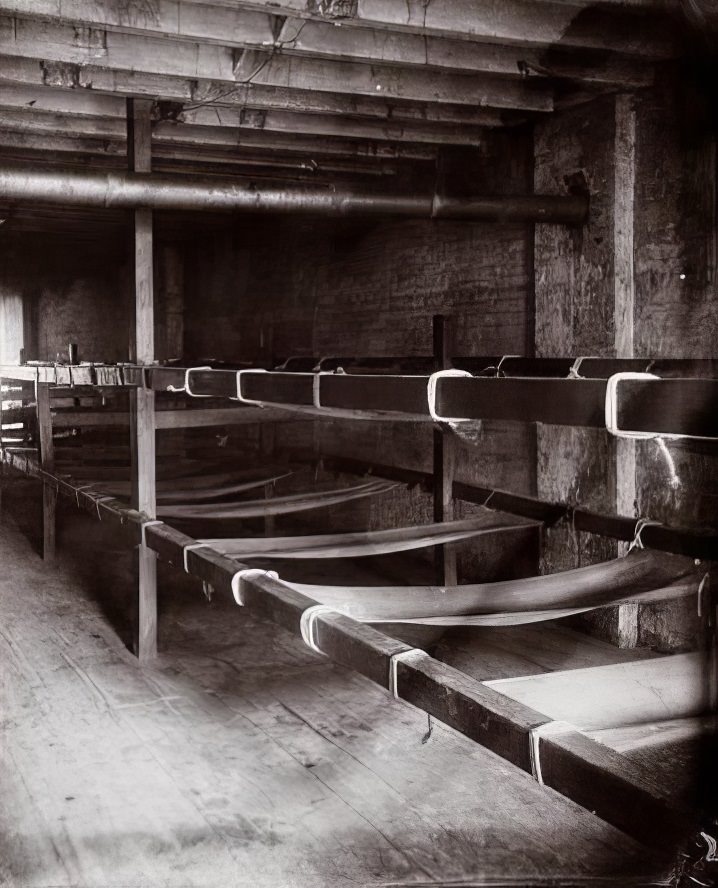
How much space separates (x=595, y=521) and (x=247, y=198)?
2.55 m

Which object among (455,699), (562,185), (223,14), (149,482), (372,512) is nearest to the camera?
(455,699)

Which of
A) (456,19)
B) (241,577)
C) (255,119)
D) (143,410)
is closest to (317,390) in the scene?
(241,577)

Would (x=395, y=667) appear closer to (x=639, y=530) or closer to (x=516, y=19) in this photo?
(x=639, y=530)

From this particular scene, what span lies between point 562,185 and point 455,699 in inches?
161

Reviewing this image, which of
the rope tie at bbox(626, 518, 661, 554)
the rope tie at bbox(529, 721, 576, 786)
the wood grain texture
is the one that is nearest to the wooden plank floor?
the wood grain texture

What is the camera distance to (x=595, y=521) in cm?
342

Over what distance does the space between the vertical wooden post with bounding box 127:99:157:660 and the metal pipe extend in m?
0.17

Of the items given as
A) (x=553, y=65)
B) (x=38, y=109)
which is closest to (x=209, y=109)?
(x=38, y=109)

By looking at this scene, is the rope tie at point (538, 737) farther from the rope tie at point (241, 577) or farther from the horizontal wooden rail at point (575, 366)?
the horizontal wooden rail at point (575, 366)

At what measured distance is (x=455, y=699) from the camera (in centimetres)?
178

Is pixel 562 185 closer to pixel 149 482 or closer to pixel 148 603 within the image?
pixel 149 482

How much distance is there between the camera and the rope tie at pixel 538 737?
1.55 metres

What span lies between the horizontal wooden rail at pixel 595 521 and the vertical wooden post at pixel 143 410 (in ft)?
5.00

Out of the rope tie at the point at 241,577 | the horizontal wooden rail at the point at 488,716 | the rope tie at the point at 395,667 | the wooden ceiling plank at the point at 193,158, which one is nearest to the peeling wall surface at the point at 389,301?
the wooden ceiling plank at the point at 193,158
